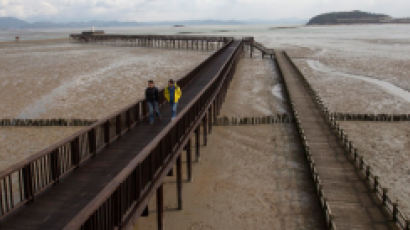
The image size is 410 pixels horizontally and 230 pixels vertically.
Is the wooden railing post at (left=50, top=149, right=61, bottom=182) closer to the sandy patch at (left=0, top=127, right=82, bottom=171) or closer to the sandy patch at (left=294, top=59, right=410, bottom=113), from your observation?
the sandy patch at (left=0, top=127, right=82, bottom=171)

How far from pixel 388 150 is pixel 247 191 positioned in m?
7.31

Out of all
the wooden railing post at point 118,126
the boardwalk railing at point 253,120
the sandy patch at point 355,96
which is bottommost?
the boardwalk railing at point 253,120

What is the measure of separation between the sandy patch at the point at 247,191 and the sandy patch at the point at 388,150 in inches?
103

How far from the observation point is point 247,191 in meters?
12.5

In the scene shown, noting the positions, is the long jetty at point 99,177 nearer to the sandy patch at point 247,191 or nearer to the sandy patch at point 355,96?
the sandy patch at point 247,191

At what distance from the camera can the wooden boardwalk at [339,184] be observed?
973 cm

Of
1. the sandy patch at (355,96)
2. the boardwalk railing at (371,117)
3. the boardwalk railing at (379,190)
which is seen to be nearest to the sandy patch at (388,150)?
the boardwalk railing at (371,117)

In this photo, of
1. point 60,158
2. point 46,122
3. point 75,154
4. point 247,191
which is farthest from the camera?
point 46,122

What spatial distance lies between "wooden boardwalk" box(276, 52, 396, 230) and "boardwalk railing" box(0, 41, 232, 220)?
633 centimetres

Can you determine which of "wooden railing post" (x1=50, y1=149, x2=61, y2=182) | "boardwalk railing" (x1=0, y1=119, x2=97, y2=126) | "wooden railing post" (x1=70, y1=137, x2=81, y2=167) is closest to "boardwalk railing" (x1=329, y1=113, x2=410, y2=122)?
"boardwalk railing" (x1=0, y1=119, x2=97, y2=126)

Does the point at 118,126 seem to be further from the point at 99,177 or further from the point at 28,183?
the point at 28,183

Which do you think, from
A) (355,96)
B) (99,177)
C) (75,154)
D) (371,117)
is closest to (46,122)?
(75,154)

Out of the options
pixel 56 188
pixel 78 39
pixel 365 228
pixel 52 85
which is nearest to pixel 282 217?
pixel 365 228

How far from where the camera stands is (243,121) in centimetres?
1975
